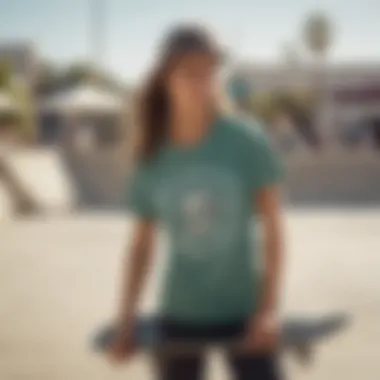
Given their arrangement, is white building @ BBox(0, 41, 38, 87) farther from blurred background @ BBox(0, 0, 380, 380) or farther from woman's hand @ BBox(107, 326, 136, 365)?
woman's hand @ BBox(107, 326, 136, 365)

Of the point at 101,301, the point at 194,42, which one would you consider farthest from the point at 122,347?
the point at 101,301

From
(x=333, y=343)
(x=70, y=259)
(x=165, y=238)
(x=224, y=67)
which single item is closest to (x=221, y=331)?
(x=165, y=238)

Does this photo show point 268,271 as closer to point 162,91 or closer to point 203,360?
point 203,360

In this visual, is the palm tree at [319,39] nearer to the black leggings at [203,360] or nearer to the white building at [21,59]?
the white building at [21,59]

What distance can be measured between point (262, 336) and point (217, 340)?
0.07m

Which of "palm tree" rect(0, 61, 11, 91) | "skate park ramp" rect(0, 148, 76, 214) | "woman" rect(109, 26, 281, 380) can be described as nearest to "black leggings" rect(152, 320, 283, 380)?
"woman" rect(109, 26, 281, 380)

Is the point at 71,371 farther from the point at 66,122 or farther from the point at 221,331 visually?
the point at 221,331

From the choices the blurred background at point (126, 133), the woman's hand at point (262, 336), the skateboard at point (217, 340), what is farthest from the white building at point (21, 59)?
the woman's hand at point (262, 336)

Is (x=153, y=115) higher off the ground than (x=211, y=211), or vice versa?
(x=153, y=115)

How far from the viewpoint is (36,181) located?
423 centimetres

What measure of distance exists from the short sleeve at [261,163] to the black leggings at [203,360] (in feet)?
0.66

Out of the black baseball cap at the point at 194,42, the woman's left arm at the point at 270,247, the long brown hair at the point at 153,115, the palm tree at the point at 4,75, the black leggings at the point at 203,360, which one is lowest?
the black leggings at the point at 203,360

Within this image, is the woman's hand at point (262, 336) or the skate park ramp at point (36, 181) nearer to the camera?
the woman's hand at point (262, 336)

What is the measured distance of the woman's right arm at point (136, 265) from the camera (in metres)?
1.21
